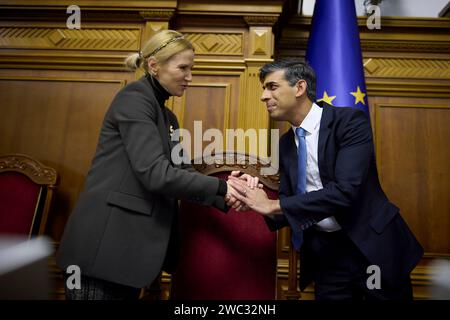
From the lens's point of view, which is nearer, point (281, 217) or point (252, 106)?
point (281, 217)

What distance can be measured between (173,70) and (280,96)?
439 mm

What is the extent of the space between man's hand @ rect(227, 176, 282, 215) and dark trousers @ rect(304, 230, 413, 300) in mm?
212

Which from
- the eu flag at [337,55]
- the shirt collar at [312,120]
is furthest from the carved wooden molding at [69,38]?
the shirt collar at [312,120]

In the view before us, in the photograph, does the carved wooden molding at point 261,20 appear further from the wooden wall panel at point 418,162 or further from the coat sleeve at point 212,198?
the coat sleeve at point 212,198

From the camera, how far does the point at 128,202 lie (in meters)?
1.08

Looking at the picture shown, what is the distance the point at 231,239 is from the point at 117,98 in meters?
0.71

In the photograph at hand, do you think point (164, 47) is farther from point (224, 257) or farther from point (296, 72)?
point (224, 257)

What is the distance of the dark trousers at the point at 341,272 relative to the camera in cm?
122

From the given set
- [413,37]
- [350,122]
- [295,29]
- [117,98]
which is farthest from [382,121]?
[117,98]

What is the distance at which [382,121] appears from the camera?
2609 millimetres

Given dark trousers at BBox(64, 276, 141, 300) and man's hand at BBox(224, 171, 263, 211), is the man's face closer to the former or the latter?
man's hand at BBox(224, 171, 263, 211)

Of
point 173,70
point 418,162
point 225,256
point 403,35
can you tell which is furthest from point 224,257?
point 403,35

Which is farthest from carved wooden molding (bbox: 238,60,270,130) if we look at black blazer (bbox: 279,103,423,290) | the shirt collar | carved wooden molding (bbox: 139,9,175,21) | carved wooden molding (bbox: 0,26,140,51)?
black blazer (bbox: 279,103,423,290)

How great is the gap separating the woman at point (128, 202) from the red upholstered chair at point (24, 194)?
1.20 m
